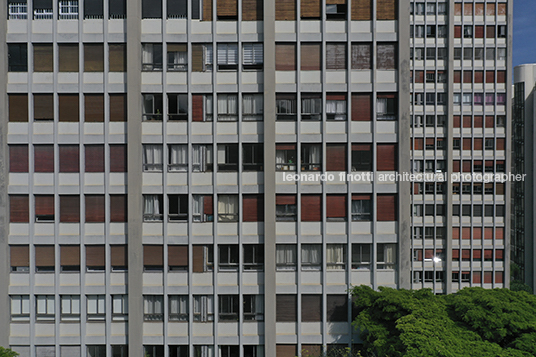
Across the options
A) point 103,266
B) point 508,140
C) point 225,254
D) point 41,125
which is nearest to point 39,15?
point 41,125

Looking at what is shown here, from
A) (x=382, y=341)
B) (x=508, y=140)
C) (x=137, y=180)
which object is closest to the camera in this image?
(x=382, y=341)

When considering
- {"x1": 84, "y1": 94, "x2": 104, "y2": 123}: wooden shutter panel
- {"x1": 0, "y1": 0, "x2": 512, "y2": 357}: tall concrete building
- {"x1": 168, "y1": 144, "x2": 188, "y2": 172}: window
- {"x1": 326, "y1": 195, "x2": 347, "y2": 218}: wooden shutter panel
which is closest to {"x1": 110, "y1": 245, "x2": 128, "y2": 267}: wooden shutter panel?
{"x1": 0, "y1": 0, "x2": 512, "y2": 357}: tall concrete building

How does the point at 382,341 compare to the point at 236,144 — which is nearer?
the point at 382,341

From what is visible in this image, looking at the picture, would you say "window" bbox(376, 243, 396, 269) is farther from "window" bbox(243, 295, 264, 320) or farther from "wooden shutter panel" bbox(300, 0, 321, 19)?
"wooden shutter panel" bbox(300, 0, 321, 19)

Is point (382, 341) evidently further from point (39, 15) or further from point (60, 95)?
point (39, 15)

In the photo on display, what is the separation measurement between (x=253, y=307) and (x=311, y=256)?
4.49m

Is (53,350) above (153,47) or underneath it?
Answer: underneath

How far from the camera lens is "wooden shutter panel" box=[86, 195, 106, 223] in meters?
20.3

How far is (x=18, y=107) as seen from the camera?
20.4m

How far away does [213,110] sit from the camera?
66.4 ft

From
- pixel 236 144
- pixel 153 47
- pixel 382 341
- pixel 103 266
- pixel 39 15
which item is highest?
pixel 39 15

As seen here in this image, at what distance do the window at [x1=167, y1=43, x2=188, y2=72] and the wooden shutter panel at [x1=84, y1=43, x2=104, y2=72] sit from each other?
3892 mm

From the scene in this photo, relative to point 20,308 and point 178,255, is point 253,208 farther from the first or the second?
point 20,308

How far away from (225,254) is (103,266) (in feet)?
23.3
